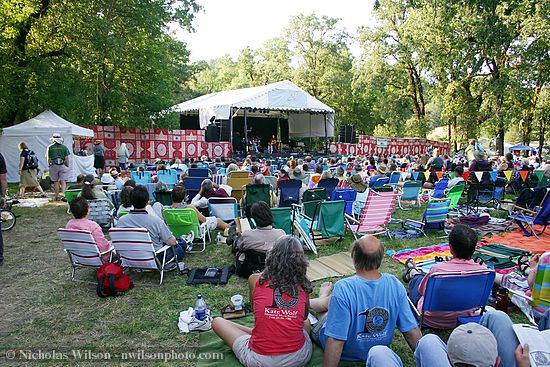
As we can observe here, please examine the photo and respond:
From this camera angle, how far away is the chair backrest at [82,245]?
13.3ft

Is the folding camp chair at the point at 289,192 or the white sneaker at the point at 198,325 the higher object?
the folding camp chair at the point at 289,192

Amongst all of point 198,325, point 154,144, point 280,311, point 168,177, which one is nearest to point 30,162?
point 168,177

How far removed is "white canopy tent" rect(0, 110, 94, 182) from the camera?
12891 mm

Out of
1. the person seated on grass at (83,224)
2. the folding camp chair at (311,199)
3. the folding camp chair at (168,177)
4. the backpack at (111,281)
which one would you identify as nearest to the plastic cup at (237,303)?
the backpack at (111,281)

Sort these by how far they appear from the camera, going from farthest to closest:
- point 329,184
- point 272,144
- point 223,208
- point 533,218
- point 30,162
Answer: point 272,144, point 30,162, point 329,184, point 533,218, point 223,208

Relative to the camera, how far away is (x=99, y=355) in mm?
2994

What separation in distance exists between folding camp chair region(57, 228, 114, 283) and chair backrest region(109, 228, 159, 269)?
206 mm

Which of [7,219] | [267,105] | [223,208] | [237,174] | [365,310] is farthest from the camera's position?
[267,105]

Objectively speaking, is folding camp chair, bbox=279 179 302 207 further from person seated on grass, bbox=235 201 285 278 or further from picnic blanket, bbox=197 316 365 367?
picnic blanket, bbox=197 316 365 367

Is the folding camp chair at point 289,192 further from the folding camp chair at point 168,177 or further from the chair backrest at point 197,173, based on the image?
the folding camp chair at point 168,177

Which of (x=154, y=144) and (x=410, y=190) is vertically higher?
(x=154, y=144)

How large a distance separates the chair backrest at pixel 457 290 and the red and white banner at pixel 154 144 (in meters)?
15.8

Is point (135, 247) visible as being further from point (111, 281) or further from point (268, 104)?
point (268, 104)

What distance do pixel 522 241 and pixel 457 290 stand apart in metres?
4.16
